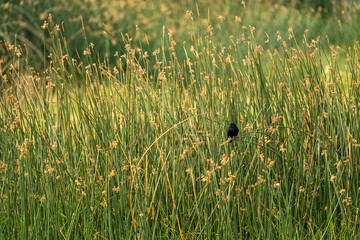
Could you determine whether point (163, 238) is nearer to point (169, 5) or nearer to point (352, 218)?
point (352, 218)

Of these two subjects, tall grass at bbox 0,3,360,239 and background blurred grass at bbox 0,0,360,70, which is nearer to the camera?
tall grass at bbox 0,3,360,239

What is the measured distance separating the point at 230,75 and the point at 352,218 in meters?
0.89

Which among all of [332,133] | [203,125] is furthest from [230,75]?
[332,133]

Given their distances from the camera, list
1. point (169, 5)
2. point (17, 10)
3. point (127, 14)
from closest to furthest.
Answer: point (17, 10) < point (127, 14) < point (169, 5)

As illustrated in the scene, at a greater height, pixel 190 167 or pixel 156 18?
pixel 190 167

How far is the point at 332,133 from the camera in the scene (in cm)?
267

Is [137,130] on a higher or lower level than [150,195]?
higher

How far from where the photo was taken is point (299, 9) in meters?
7.65

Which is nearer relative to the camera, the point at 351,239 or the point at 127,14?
the point at 351,239

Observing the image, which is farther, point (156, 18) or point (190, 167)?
point (156, 18)

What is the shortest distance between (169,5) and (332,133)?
514 cm

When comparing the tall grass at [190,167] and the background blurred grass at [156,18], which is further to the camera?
the background blurred grass at [156,18]

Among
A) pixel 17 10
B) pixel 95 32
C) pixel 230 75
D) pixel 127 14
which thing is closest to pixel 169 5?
pixel 127 14

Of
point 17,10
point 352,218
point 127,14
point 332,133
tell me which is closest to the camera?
point 352,218
